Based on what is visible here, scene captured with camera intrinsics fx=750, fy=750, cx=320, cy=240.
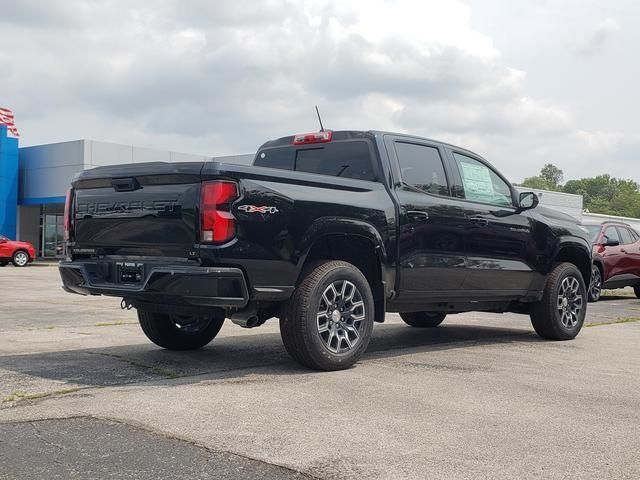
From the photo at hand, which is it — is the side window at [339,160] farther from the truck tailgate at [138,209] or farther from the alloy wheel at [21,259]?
the alloy wheel at [21,259]

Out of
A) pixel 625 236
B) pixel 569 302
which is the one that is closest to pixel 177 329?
pixel 569 302

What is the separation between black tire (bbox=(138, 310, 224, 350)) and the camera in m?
6.72

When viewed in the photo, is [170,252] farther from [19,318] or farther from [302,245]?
[19,318]

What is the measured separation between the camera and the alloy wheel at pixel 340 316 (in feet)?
18.7

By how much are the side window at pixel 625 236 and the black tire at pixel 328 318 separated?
11.1 meters

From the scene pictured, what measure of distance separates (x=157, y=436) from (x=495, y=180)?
498 centimetres

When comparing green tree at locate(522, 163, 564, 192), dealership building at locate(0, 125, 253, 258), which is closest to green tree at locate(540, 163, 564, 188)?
green tree at locate(522, 163, 564, 192)

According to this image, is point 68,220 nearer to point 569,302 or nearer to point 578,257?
point 569,302

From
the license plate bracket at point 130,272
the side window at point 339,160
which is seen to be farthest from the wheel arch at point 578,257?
the license plate bracket at point 130,272

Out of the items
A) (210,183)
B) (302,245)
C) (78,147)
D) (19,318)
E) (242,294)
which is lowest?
(19,318)

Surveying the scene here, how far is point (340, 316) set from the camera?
581 cm

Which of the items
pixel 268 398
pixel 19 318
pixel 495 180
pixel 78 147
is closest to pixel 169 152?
pixel 78 147

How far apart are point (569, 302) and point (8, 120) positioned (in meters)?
34.7

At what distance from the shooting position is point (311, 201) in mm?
5582
